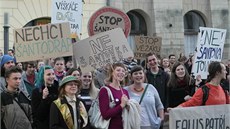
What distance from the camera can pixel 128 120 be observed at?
20.0 feet

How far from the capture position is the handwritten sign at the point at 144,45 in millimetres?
10555

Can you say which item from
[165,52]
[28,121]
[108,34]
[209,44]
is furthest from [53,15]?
[165,52]

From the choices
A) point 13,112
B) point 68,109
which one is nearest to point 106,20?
point 68,109

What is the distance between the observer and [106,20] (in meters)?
8.91

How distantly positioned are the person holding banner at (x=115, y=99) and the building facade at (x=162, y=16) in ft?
35.5

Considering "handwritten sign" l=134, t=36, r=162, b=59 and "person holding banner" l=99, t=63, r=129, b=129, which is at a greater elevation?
"handwritten sign" l=134, t=36, r=162, b=59

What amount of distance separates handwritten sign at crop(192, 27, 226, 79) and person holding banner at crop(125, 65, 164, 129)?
180cm

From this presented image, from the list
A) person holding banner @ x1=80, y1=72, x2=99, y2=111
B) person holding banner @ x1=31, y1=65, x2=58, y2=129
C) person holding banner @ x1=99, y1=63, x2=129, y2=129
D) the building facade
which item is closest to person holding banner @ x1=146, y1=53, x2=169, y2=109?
person holding banner @ x1=80, y1=72, x2=99, y2=111

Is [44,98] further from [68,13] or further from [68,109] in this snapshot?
[68,13]

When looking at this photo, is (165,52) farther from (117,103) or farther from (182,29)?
(117,103)

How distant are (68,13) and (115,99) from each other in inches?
182

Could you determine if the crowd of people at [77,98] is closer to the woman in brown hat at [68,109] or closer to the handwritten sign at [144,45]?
the woman in brown hat at [68,109]

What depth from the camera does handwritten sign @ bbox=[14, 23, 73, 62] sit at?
7371 mm

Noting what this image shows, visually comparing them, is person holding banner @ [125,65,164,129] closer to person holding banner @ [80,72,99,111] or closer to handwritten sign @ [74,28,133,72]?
person holding banner @ [80,72,99,111]
